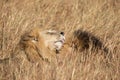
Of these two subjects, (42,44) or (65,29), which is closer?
(42,44)

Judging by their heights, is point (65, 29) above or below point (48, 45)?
above

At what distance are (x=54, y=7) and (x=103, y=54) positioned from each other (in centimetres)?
205

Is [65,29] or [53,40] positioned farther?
[65,29]

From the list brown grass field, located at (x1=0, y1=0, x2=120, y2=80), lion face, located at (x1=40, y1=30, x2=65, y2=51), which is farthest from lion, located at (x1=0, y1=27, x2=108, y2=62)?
brown grass field, located at (x1=0, y1=0, x2=120, y2=80)

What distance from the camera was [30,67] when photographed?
4586 mm

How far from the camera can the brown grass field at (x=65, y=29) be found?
4500 millimetres

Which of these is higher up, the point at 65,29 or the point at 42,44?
the point at 65,29

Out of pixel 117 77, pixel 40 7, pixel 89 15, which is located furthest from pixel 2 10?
pixel 117 77

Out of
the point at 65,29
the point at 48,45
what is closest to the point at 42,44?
the point at 48,45

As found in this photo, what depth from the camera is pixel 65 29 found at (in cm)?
609

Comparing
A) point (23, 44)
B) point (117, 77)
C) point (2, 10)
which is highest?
point (2, 10)

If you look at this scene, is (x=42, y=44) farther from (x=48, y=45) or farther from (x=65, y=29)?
(x=65, y=29)

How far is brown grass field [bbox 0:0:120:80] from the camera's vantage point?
450 centimetres

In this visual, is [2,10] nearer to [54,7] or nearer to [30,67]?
[54,7]
